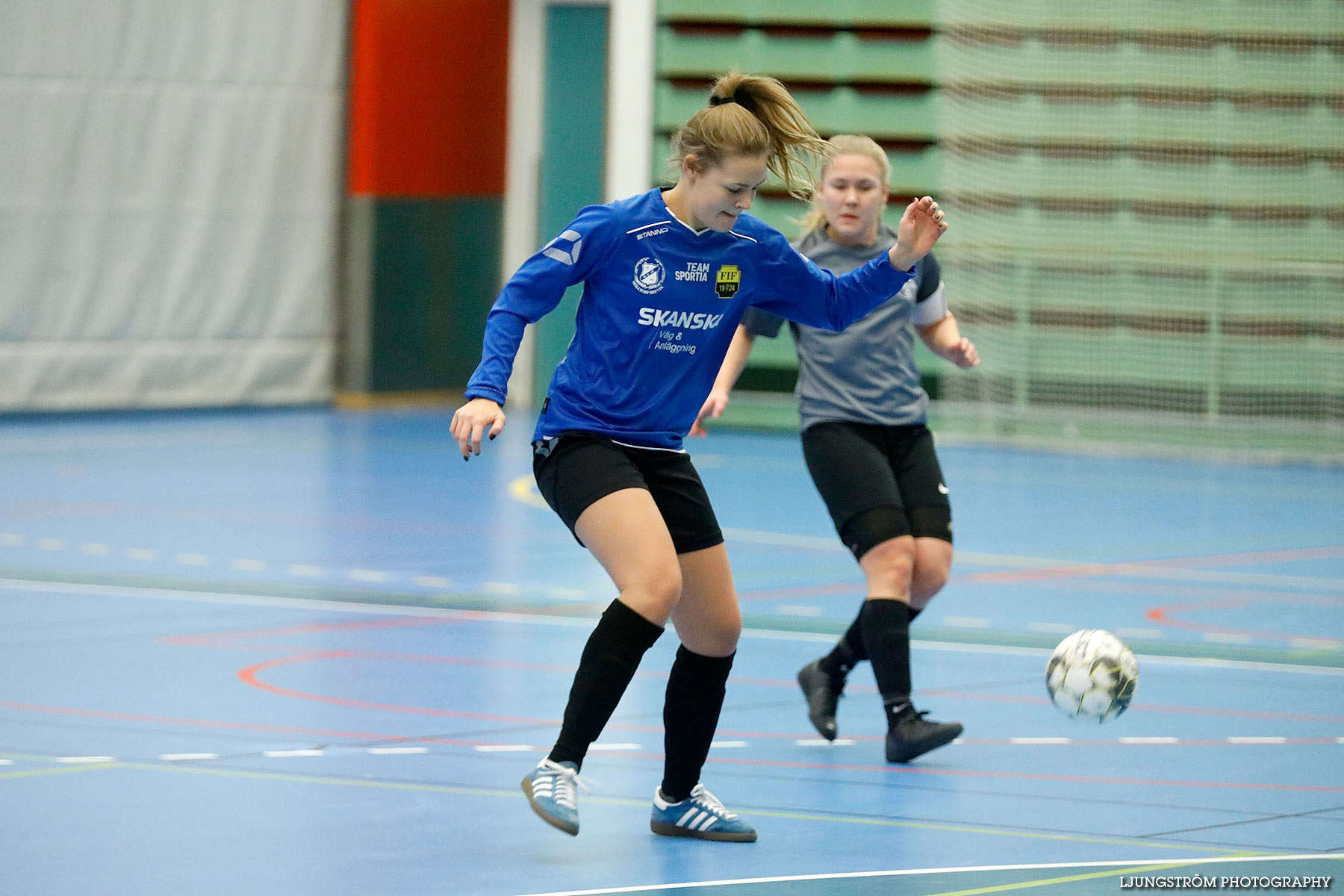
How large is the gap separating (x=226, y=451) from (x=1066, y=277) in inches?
259

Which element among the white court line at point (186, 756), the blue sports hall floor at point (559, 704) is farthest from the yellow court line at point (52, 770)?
the white court line at point (186, 756)

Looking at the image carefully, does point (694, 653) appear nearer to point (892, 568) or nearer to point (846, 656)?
point (892, 568)

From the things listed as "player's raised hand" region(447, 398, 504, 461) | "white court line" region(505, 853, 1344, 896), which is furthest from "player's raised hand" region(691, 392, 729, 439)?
"white court line" region(505, 853, 1344, 896)

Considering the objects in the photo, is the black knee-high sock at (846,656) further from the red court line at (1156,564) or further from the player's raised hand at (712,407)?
the red court line at (1156,564)

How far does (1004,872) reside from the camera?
4.70 m

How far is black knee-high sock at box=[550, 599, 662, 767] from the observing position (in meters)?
4.88

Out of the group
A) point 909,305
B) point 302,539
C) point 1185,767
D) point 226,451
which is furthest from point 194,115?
point 1185,767

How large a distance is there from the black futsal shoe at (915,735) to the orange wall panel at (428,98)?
13657 millimetres

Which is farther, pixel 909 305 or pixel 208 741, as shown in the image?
pixel 909 305

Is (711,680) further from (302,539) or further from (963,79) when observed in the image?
(963,79)

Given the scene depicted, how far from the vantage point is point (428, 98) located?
19.4 meters

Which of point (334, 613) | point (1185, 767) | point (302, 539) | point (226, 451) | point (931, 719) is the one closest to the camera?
point (1185, 767)

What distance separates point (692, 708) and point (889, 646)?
1.22 m

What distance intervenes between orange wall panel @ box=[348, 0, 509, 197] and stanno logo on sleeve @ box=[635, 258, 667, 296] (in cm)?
1435
